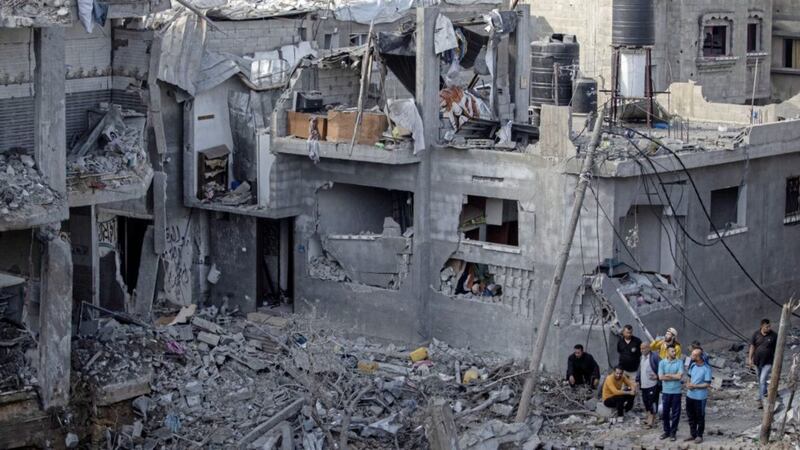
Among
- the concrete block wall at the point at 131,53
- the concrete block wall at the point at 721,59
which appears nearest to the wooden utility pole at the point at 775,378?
the concrete block wall at the point at 131,53

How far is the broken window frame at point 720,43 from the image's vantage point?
4488cm

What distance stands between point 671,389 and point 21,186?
1001cm

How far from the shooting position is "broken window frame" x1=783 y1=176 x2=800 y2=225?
34.4 metres

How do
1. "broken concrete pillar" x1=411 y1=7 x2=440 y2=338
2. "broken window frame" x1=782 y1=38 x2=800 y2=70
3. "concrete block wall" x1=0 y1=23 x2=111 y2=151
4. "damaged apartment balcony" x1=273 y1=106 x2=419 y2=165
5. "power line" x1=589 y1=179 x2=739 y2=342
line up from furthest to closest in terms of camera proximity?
"broken window frame" x1=782 y1=38 x2=800 y2=70 < "damaged apartment balcony" x1=273 y1=106 x2=419 y2=165 < "broken concrete pillar" x1=411 y1=7 x2=440 y2=338 < "power line" x1=589 y1=179 x2=739 y2=342 < "concrete block wall" x1=0 y1=23 x2=111 y2=151

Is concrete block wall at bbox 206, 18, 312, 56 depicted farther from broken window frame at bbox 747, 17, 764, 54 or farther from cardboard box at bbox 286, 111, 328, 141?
broken window frame at bbox 747, 17, 764, 54

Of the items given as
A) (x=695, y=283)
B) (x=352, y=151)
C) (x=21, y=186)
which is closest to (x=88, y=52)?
(x=21, y=186)

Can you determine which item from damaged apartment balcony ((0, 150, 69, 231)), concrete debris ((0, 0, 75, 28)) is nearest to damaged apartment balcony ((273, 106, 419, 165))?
damaged apartment balcony ((0, 150, 69, 231))

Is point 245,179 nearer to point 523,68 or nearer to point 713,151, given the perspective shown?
point 523,68

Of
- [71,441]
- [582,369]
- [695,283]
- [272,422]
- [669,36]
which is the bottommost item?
[71,441]

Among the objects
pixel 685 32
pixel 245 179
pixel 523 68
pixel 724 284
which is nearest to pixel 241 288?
pixel 245 179

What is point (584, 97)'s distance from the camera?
3688 centimetres

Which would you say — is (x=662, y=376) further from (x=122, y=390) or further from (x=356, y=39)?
(x=356, y=39)

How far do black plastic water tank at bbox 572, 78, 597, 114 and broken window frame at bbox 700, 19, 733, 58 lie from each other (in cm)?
879

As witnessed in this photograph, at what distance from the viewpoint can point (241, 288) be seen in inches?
1348
